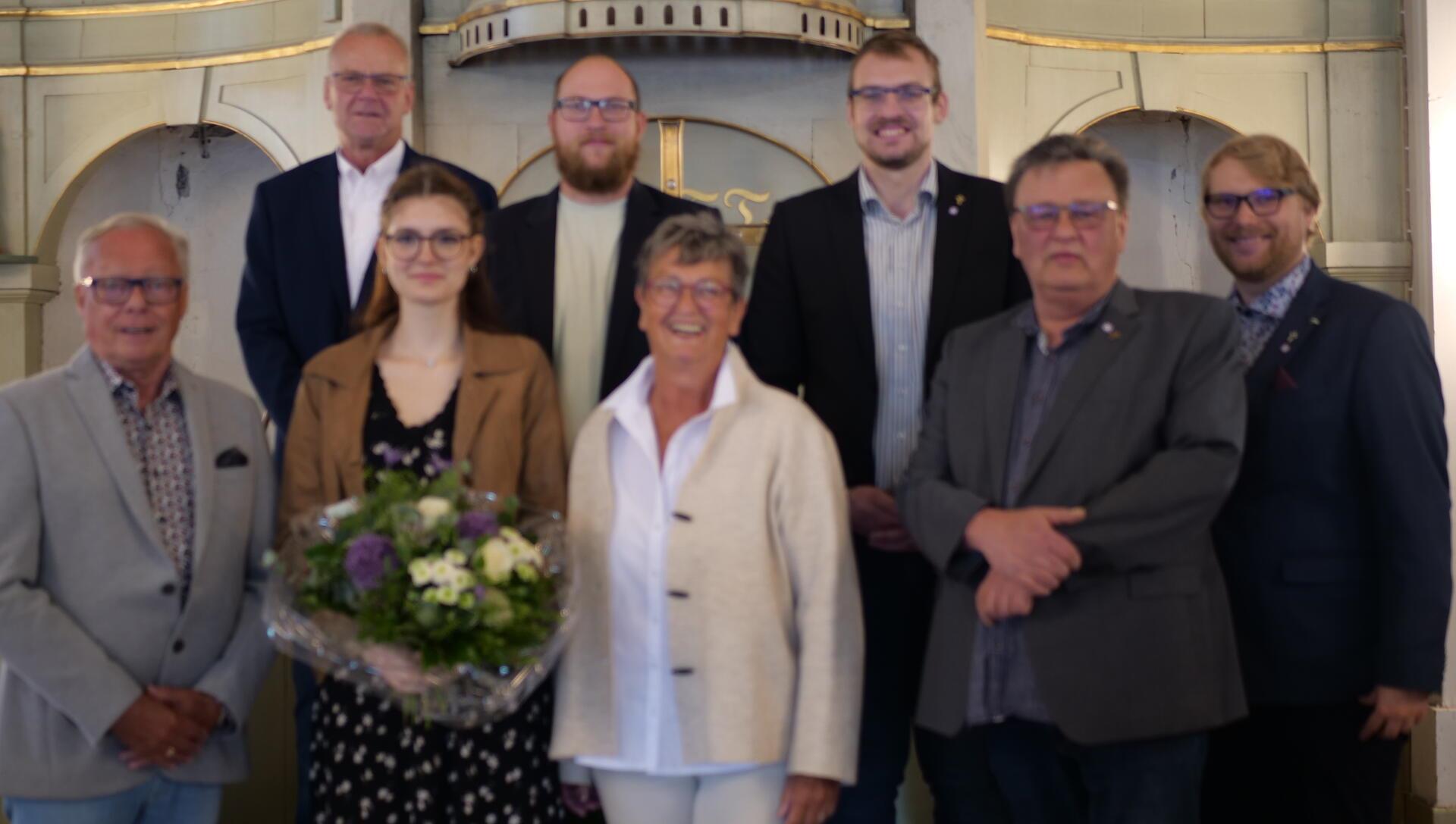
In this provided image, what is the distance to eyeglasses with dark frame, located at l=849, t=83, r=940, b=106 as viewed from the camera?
3279mm

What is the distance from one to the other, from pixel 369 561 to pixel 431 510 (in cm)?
13

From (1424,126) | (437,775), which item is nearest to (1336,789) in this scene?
(437,775)

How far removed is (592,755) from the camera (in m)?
2.71

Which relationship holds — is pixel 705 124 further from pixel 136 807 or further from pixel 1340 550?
pixel 136 807

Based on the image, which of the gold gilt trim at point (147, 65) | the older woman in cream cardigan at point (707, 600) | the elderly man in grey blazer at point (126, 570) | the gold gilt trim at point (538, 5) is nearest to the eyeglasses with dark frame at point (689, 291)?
the older woman in cream cardigan at point (707, 600)

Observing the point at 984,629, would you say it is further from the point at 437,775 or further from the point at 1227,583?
the point at 437,775

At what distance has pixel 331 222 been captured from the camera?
3.64 m

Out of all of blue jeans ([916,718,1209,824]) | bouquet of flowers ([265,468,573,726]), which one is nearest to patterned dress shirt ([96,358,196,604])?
bouquet of flowers ([265,468,573,726])

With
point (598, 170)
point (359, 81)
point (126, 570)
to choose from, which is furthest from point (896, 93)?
point (126, 570)

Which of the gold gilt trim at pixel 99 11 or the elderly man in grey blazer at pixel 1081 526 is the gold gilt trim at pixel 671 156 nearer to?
the gold gilt trim at pixel 99 11

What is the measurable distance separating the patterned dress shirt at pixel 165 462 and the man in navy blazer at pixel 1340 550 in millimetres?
2075

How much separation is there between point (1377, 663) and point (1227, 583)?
0.32m

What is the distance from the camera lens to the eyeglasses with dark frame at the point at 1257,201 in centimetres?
319

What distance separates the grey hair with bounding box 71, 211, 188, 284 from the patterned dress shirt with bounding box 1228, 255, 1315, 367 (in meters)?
2.19
